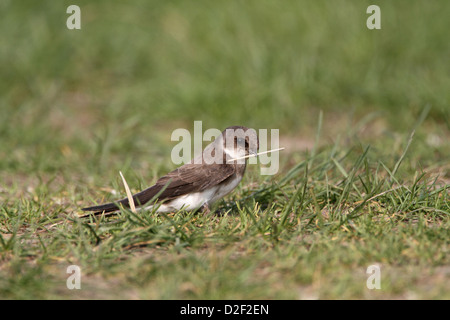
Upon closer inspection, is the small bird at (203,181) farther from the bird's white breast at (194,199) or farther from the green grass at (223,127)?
the green grass at (223,127)

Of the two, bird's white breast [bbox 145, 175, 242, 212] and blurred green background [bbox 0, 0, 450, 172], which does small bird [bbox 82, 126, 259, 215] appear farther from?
blurred green background [bbox 0, 0, 450, 172]

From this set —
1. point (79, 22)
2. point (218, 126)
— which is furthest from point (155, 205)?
point (79, 22)

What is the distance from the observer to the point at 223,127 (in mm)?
6875

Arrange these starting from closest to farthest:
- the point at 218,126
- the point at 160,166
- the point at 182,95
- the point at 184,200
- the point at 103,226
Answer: the point at 103,226 → the point at 184,200 → the point at 160,166 → the point at 218,126 → the point at 182,95

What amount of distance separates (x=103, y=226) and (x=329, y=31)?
477cm

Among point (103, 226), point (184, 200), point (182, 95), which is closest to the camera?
point (103, 226)

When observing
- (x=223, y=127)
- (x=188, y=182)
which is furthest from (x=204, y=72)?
(x=188, y=182)

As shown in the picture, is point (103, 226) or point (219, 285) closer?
point (219, 285)

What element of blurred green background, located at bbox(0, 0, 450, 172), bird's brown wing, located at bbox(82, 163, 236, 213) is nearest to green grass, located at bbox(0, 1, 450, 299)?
blurred green background, located at bbox(0, 0, 450, 172)

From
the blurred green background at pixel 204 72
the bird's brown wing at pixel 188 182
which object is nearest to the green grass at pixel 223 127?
the blurred green background at pixel 204 72

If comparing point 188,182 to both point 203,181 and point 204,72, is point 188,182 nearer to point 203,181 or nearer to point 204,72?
point 203,181

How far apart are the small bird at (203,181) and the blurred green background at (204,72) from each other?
1.84 meters

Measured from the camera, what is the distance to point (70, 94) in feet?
26.4

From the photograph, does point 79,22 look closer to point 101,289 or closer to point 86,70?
point 86,70
